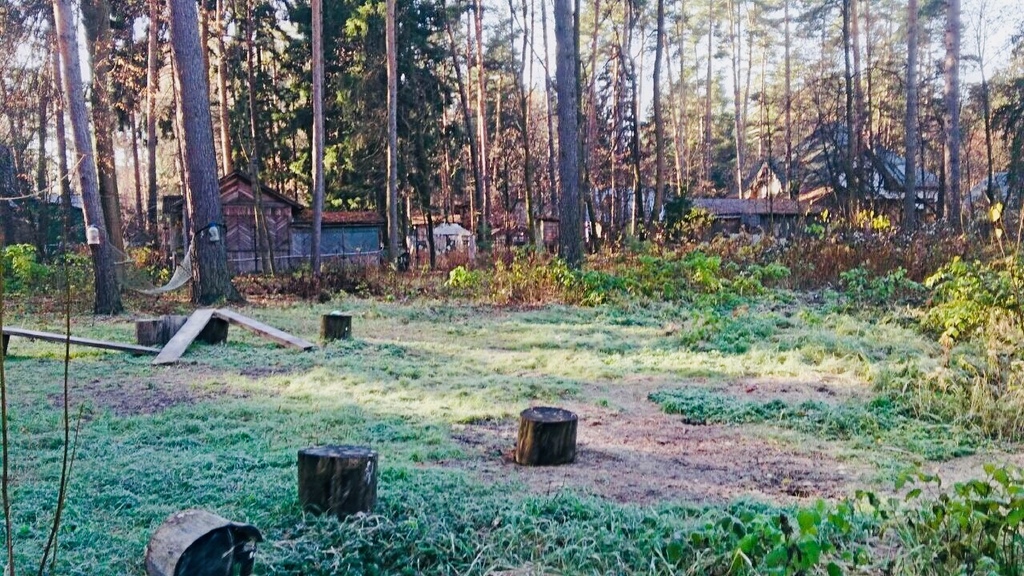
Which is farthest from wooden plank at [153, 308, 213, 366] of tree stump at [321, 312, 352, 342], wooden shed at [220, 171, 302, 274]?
wooden shed at [220, 171, 302, 274]

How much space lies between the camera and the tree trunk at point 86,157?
32.7 ft

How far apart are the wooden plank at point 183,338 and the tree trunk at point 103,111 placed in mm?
7490

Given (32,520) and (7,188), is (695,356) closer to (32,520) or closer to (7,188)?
(32,520)

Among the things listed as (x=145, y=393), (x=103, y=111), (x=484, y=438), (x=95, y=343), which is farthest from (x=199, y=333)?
(x=103, y=111)

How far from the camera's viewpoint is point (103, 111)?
48.2 feet

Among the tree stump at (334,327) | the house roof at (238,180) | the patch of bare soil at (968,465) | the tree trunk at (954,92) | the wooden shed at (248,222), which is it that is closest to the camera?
the patch of bare soil at (968,465)

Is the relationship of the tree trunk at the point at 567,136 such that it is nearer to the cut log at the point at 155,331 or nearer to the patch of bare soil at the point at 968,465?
the cut log at the point at 155,331

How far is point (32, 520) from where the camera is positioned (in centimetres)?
281

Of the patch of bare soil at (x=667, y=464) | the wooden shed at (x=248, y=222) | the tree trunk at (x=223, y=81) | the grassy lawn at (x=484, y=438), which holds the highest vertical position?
the tree trunk at (x=223, y=81)

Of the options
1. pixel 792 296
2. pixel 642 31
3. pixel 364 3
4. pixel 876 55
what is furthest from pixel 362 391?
pixel 876 55

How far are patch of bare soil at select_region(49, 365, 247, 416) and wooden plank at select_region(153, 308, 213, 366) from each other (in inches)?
21.7

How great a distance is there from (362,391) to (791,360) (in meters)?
3.66

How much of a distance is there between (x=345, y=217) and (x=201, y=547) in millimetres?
21117

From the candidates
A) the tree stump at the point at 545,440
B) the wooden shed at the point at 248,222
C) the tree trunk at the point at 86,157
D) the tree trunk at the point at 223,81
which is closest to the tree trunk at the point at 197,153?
the tree trunk at the point at 86,157
